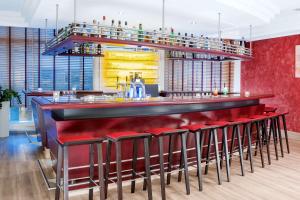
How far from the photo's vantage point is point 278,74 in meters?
7.40

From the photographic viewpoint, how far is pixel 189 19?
20.7 ft

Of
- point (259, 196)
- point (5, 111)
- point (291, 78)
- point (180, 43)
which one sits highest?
point (180, 43)

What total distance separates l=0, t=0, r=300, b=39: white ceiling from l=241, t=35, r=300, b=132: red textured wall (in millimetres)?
307

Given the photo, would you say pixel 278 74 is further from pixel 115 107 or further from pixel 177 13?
pixel 115 107

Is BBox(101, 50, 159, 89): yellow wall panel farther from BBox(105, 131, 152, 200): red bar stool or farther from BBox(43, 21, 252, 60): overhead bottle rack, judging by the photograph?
BBox(105, 131, 152, 200): red bar stool

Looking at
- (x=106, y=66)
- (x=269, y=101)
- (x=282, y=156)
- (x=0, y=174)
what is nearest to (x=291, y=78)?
(x=269, y=101)

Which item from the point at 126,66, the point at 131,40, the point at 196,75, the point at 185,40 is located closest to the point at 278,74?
the point at 196,75

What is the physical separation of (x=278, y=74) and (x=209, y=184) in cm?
463

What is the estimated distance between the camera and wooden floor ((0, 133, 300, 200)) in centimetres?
340

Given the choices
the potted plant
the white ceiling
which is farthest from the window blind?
the potted plant

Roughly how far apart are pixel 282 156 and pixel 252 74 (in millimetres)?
3370

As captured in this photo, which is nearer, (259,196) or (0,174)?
(259,196)

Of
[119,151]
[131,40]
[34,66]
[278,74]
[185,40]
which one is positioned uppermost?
[185,40]

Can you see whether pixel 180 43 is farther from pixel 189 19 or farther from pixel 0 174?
pixel 0 174
